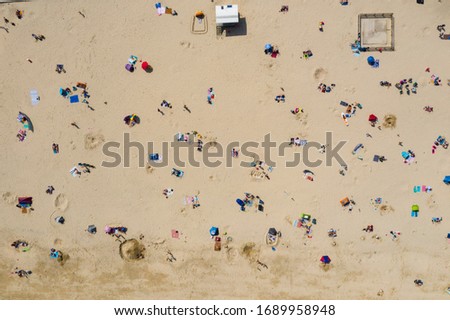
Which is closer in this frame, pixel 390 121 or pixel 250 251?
pixel 390 121

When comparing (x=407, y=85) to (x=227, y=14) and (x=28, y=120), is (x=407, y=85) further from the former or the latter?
(x=28, y=120)

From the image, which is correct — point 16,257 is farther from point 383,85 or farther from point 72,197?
point 383,85

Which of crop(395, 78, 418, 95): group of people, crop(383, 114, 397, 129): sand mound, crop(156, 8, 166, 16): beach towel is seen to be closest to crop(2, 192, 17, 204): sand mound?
crop(156, 8, 166, 16): beach towel

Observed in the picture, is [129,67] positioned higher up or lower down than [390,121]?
higher up

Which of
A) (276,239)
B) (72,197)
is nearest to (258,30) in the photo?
(276,239)

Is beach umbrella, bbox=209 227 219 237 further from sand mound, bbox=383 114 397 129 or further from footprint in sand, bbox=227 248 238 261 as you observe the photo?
sand mound, bbox=383 114 397 129

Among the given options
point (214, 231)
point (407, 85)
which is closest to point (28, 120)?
point (214, 231)
